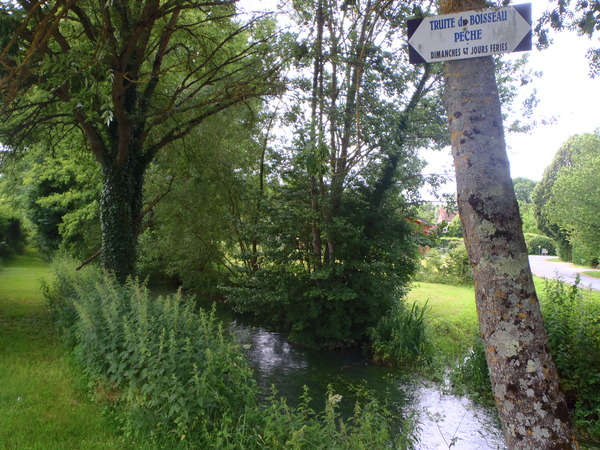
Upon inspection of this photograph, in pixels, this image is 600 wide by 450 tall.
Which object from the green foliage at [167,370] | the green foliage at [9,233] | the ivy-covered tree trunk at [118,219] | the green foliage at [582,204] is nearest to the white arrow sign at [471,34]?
the green foliage at [167,370]

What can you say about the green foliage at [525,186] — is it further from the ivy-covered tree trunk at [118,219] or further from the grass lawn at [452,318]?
the ivy-covered tree trunk at [118,219]

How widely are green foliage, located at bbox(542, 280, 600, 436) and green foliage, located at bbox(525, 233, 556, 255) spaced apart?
32252 mm

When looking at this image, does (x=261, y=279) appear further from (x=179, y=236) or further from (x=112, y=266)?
(x=179, y=236)

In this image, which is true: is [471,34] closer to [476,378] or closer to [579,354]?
[579,354]

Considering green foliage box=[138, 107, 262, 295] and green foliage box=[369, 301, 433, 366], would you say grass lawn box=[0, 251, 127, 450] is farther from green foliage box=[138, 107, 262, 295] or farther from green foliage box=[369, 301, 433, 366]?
green foliage box=[369, 301, 433, 366]

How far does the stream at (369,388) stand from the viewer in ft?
21.4

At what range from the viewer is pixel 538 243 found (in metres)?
37.1

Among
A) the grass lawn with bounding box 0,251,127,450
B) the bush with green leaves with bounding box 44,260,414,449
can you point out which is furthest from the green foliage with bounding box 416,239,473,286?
the bush with green leaves with bounding box 44,260,414,449

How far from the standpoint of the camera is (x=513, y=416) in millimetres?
2305

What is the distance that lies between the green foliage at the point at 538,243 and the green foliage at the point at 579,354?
32.3m

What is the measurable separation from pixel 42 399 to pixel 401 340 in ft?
24.4

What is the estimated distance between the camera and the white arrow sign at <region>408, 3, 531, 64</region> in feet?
8.39

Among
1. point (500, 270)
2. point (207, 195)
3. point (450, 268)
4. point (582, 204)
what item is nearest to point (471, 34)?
point (500, 270)

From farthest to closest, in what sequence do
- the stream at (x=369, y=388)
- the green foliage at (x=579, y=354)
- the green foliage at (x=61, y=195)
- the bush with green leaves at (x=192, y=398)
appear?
1. the green foliage at (x=61, y=195)
2. the green foliage at (x=579, y=354)
3. the stream at (x=369, y=388)
4. the bush with green leaves at (x=192, y=398)
